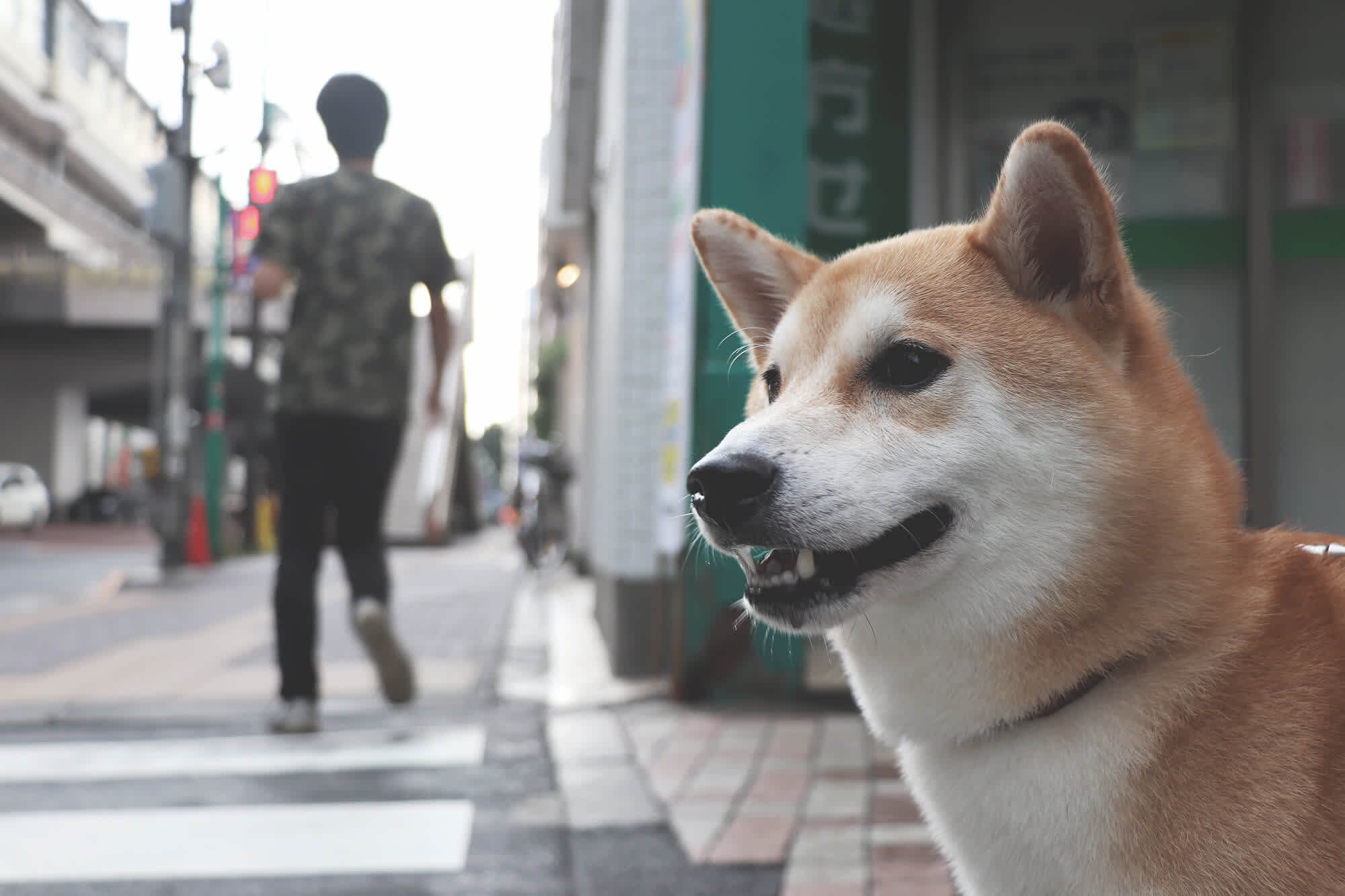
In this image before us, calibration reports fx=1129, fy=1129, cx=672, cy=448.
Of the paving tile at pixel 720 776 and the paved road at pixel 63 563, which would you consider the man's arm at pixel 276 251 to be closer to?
the paving tile at pixel 720 776

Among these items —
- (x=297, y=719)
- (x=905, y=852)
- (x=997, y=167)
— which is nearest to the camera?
(x=905, y=852)

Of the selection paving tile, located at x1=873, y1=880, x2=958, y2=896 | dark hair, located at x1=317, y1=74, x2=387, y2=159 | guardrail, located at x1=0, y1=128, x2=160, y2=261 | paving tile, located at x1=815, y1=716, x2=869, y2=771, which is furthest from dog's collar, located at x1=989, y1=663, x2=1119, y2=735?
guardrail, located at x1=0, y1=128, x2=160, y2=261

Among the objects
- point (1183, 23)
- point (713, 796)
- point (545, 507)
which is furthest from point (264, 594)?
point (1183, 23)

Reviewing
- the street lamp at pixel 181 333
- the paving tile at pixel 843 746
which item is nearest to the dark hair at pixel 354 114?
the paving tile at pixel 843 746

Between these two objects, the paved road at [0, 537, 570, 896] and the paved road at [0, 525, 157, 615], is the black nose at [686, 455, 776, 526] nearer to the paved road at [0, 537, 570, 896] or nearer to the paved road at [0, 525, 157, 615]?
the paved road at [0, 537, 570, 896]

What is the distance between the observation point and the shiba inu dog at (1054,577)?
1313 millimetres

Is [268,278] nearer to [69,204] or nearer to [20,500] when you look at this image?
[20,500]

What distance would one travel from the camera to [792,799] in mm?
3084

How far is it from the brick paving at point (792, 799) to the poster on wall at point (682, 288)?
2.39ft

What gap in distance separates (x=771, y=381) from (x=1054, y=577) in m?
0.66

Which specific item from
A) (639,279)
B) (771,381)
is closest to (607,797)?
(771,381)

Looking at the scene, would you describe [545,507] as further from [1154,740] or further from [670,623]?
[1154,740]

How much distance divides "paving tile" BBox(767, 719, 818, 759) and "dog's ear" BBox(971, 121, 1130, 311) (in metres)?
2.32

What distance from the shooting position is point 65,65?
34188mm
